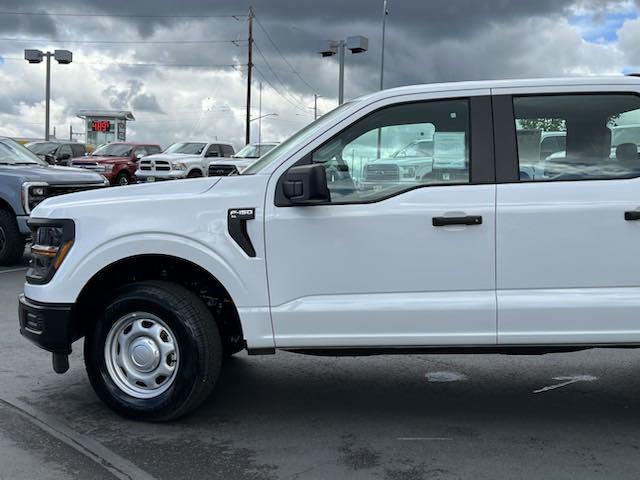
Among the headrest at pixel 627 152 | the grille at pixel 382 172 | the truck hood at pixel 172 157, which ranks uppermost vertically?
the truck hood at pixel 172 157

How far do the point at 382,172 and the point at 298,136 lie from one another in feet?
2.08

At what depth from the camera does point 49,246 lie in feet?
15.4

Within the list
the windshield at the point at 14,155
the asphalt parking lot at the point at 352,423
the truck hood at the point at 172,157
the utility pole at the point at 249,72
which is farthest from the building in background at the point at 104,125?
the asphalt parking lot at the point at 352,423

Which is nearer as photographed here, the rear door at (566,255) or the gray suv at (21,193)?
the rear door at (566,255)

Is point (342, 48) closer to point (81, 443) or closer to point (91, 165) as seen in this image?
point (91, 165)

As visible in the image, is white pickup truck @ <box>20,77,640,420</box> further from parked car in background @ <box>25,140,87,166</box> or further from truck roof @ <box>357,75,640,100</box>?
parked car in background @ <box>25,140,87,166</box>

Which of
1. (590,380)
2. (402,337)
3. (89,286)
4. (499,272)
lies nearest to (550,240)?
(499,272)

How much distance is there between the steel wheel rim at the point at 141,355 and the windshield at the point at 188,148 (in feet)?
74.3

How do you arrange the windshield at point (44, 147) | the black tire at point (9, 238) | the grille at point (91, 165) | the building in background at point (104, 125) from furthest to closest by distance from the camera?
the building in background at point (104, 125)
the windshield at point (44, 147)
the grille at point (91, 165)
the black tire at point (9, 238)

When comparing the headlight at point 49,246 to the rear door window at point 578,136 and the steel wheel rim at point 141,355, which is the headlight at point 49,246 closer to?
the steel wheel rim at point 141,355

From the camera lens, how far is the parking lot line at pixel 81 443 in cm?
391

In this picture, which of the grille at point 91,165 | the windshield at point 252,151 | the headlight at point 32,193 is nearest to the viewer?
the headlight at point 32,193

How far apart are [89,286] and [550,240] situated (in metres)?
2.68

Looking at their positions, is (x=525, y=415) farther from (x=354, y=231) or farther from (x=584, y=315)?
(x=354, y=231)
